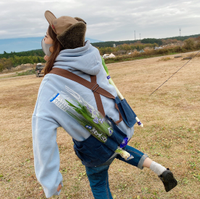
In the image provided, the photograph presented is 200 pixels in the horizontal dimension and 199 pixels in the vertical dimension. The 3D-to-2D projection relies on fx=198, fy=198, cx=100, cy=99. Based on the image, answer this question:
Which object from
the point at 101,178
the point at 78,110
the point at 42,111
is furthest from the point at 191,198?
the point at 42,111

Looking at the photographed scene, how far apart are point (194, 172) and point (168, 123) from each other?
1894 millimetres

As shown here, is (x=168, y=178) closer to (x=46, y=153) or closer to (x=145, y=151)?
(x=46, y=153)

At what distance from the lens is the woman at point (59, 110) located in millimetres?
1271

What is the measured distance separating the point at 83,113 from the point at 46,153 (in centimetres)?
35

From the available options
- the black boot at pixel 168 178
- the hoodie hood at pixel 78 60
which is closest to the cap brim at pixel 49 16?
the hoodie hood at pixel 78 60

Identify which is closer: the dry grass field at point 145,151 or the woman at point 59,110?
the woman at point 59,110

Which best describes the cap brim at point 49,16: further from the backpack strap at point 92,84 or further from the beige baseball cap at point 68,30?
the backpack strap at point 92,84

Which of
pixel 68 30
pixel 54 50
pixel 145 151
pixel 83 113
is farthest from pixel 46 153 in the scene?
pixel 145 151

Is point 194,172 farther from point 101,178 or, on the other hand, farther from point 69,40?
point 69,40

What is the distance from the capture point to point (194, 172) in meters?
2.77

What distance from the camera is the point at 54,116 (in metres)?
1.28

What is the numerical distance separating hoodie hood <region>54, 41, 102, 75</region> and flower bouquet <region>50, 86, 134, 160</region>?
16 cm


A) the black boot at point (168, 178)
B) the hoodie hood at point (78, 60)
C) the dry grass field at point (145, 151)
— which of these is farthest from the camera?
the dry grass field at point (145, 151)

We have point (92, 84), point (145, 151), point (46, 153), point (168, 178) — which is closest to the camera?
point (46, 153)
